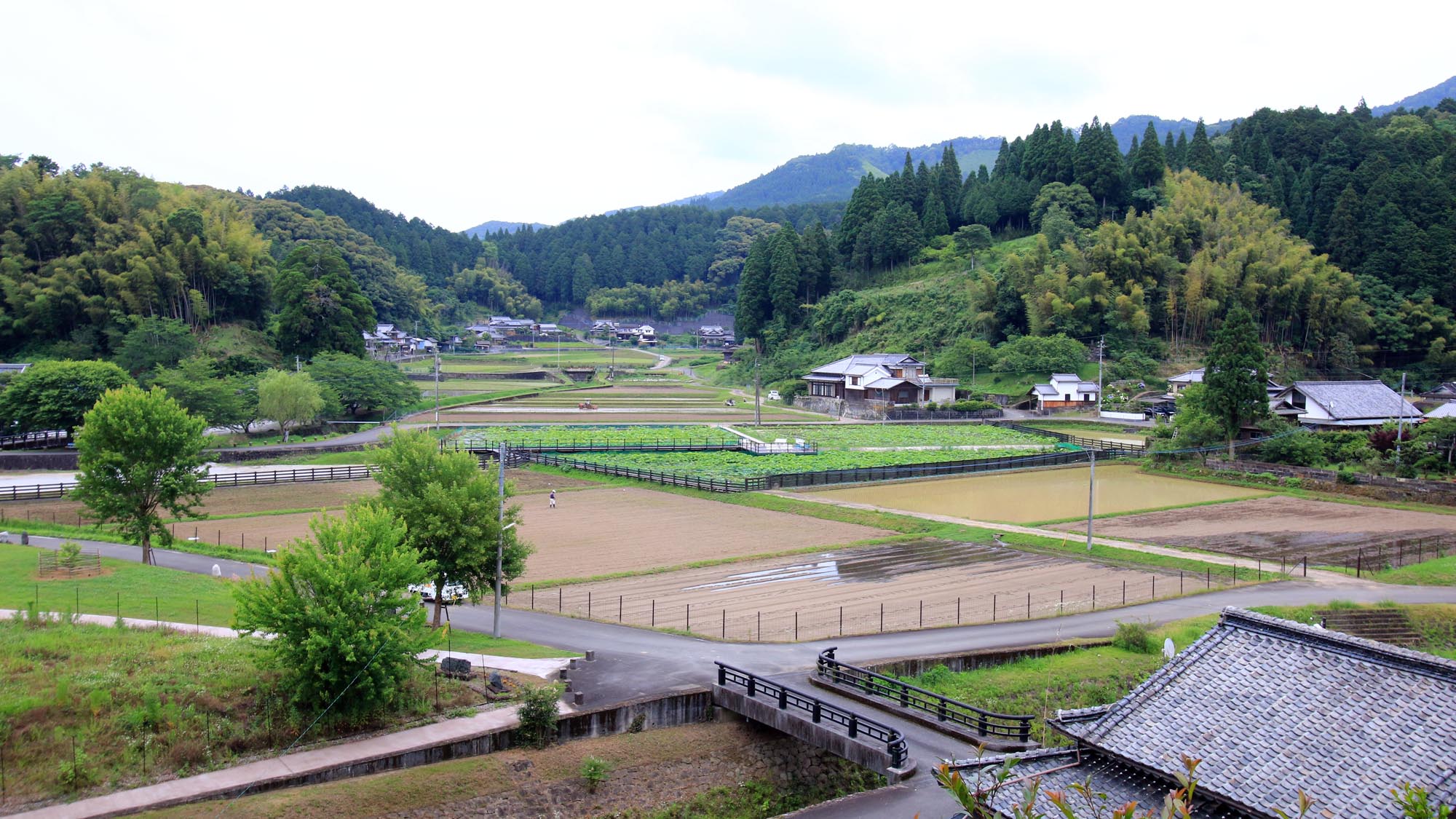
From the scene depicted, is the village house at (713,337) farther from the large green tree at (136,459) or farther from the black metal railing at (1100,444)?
the large green tree at (136,459)

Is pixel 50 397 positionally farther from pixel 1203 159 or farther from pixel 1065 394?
pixel 1203 159

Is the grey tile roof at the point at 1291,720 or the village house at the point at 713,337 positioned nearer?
the grey tile roof at the point at 1291,720

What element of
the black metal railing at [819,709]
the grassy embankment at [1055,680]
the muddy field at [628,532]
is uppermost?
the black metal railing at [819,709]

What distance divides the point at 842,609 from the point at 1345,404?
39.0 meters

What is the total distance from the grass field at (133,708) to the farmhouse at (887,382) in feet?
180

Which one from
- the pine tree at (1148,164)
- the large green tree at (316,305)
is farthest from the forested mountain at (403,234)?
the pine tree at (1148,164)

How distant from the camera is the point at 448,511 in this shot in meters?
18.0

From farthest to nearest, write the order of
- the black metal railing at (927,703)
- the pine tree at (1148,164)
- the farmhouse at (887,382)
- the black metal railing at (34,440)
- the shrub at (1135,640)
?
Answer: the pine tree at (1148,164) → the farmhouse at (887,382) → the black metal railing at (34,440) → the shrub at (1135,640) → the black metal railing at (927,703)

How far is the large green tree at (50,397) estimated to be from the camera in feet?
138

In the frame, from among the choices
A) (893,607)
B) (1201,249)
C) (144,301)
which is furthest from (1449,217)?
(144,301)

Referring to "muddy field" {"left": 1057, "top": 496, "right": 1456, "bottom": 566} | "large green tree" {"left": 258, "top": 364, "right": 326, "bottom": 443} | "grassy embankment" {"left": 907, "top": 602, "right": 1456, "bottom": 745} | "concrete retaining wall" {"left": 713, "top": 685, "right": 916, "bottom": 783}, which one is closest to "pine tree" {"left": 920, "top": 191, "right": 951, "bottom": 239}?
"muddy field" {"left": 1057, "top": 496, "right": 1456, "bottom": 566}

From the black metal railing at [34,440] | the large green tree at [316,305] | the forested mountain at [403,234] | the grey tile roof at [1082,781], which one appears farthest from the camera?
the forested mountain at [403,234]

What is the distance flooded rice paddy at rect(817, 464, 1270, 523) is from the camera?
35594 mm

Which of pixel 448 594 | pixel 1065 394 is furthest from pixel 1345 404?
pixel 448 594
